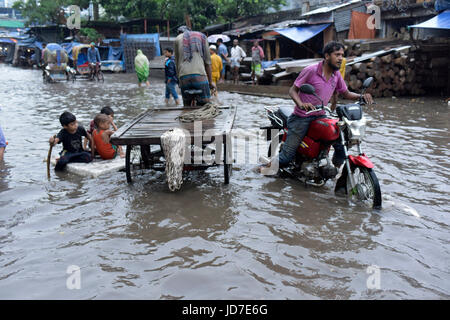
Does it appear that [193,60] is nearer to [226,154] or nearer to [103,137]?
[103,137]

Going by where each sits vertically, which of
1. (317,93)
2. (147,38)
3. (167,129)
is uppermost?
(147,38)

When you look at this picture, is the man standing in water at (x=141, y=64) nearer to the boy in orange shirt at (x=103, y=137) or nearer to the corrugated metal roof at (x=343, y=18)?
the corrugated metal roof at (x=343, y=18)

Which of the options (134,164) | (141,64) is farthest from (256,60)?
(134,164)

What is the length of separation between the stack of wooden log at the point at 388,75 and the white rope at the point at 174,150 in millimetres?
9948

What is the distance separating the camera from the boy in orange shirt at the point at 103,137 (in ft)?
19.6

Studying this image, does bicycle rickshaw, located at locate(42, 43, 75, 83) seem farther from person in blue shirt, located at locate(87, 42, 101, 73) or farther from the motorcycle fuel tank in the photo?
the motorcycle fuel tank

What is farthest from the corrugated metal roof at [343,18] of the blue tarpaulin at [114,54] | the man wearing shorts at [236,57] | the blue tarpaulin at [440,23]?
the blue tarpaulin at [114,54]

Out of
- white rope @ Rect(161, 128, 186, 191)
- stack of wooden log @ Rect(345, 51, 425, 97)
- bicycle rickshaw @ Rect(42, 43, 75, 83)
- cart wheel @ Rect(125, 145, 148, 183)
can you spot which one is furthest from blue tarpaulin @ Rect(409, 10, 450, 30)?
bicycle rickshaw @ Rect(42, 43, 75, 83)

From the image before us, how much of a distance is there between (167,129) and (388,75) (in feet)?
35.4

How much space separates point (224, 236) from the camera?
3.79 meters

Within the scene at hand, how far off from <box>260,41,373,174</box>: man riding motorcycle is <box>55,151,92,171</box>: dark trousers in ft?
9.69

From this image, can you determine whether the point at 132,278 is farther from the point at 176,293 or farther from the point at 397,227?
the point at 397,227

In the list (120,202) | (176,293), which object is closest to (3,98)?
(120,202)

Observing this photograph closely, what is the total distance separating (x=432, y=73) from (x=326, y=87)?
11390 mm
